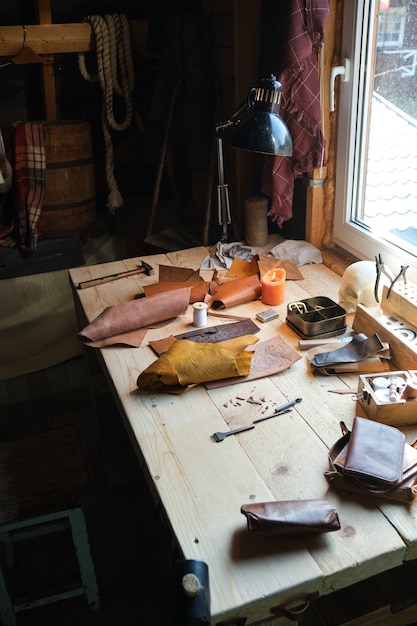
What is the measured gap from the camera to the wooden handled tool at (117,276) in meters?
2.25

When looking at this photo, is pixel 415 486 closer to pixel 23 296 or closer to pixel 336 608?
pixel 336 608

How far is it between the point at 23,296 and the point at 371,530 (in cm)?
241

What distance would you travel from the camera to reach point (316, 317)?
191cm

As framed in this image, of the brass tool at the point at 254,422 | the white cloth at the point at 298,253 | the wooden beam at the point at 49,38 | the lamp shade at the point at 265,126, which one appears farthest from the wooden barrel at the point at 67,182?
the brass tool at the point at 254,422

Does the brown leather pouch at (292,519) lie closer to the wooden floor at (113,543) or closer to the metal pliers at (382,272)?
the wooden floor at (113,543)

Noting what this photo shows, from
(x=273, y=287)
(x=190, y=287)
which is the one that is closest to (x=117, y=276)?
(x=190, y=287)

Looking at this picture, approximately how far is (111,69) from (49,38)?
1.13 ft

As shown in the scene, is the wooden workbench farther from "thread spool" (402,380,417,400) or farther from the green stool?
the green stool

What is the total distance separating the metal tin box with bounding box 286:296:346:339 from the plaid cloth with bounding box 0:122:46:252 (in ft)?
5.07

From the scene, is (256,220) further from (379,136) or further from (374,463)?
(374,463)

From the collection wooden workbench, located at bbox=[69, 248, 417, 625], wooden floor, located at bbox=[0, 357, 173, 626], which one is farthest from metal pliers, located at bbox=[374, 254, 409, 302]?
wooden floor, located at bbox=[0, 357, 173, 626]

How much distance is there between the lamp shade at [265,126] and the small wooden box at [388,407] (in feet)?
2.40

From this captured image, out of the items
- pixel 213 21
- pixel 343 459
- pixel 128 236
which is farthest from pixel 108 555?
pixel 213 21

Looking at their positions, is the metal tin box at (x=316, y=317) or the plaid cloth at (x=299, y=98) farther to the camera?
the plaid cloth at (x=299, y=98)
